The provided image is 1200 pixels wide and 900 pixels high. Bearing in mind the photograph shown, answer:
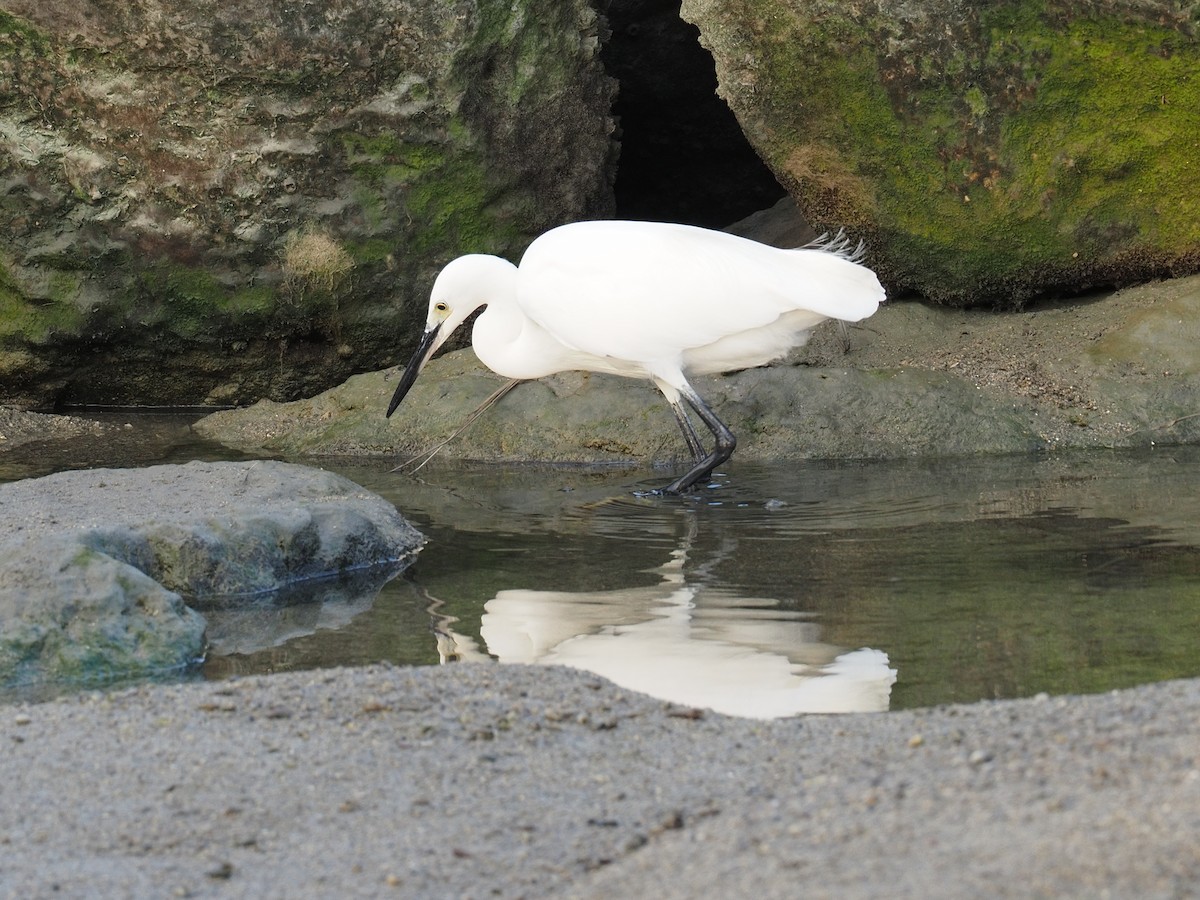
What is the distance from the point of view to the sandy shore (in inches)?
98.3

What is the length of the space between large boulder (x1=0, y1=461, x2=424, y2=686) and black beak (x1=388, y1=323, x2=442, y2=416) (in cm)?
163

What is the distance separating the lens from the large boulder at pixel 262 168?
8.05 meters

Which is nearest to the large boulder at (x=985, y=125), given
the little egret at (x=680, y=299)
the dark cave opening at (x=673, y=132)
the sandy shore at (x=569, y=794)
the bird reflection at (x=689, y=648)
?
the little egret at (x=680, y=299)

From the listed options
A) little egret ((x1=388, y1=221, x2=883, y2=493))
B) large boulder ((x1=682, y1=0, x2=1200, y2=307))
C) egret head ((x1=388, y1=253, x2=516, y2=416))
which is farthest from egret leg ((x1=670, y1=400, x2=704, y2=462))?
large boulder ((x1=682, y1=0, x2=1200, y2=307))

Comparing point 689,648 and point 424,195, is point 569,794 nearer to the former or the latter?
point 689,648

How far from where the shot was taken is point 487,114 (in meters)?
8.46

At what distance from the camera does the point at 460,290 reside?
7332 millimetres

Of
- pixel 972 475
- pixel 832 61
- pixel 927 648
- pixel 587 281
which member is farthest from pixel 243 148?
pixel 927 648

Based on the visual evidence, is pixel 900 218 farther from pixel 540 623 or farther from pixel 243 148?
pixel 540 623

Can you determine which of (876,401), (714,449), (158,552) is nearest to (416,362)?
(714,449)

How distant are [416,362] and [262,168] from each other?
1589 mm

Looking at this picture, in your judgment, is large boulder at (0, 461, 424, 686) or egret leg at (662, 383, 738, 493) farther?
egret leg at (662, 383, 738, 493)

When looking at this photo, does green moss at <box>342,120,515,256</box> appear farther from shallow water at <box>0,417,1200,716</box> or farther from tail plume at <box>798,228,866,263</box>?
shallow water at <box>0,417,1200,716</box>

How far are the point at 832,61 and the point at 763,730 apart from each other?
16.4 ft
